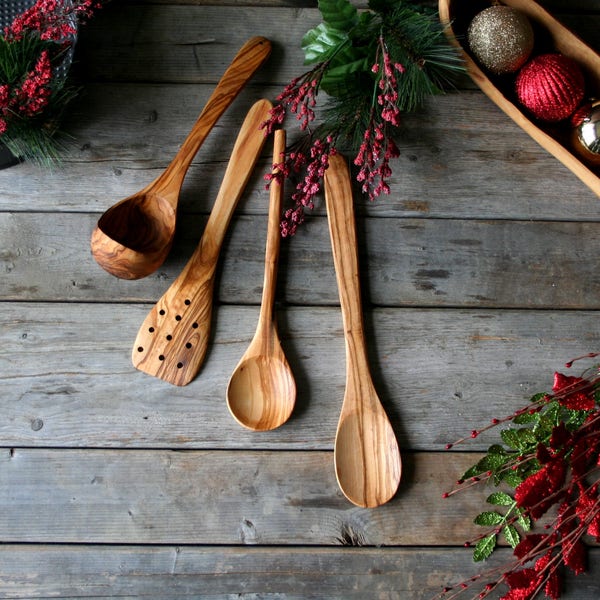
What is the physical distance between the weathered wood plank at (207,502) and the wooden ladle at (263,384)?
1.9 inches

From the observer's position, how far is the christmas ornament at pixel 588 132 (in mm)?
831

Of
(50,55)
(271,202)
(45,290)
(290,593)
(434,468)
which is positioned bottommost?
(290,593)

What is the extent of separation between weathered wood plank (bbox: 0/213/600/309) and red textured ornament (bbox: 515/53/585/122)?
14 centimetres

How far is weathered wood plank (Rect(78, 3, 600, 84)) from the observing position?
90cm

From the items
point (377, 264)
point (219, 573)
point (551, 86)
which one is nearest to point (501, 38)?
point (551, 86)

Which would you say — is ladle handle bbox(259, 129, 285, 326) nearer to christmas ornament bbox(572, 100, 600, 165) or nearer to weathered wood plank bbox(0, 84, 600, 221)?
weathered wood plank bbox(0, 84, 600, 221)

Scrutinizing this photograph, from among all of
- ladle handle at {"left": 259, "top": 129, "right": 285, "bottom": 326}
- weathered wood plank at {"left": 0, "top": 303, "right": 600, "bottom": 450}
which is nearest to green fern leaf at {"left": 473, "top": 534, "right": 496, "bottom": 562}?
weathered wood plank at {"left": 0, "top": 303, "right": 600, "bottom": 450}

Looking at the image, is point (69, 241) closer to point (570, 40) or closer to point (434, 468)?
point (434, 468)

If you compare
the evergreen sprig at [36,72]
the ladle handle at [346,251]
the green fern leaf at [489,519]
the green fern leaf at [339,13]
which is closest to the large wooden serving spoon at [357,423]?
the ladle handle at [346,251]

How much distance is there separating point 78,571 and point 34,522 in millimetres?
80

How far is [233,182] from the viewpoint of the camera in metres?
0.87

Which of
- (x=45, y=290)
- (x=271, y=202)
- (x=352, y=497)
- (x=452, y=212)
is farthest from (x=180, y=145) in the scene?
(x=352, y=497)

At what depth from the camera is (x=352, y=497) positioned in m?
0.83

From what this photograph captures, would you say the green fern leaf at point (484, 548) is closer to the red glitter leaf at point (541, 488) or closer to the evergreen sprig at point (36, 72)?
the red glitter leaf at point (541, 488)
